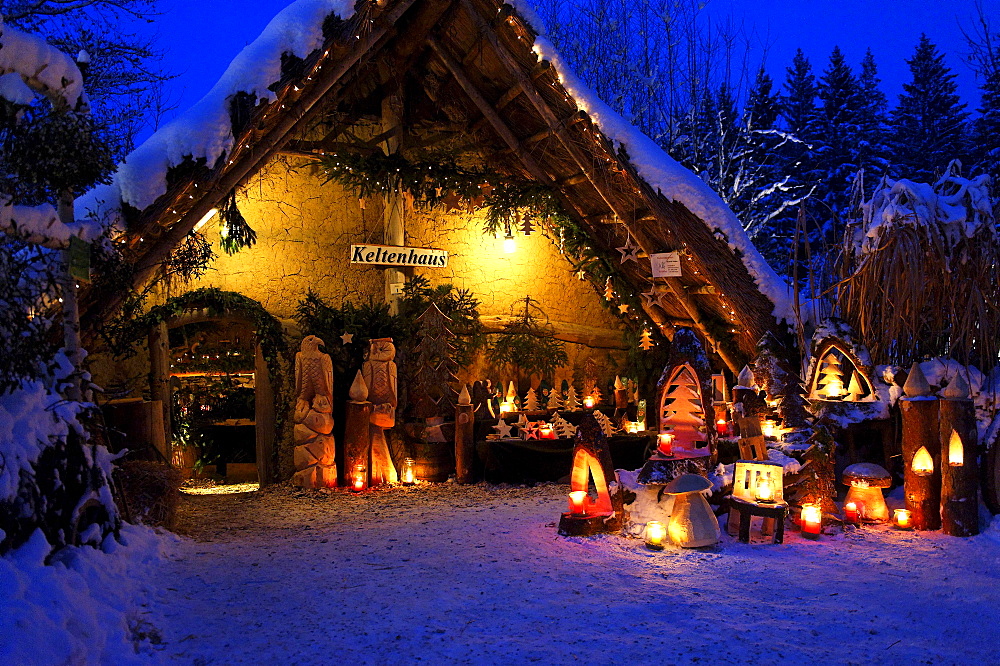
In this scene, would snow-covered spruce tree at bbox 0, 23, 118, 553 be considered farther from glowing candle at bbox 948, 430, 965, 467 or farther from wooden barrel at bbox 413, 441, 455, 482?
glowing candle at bbox 948, 430, 965, 467

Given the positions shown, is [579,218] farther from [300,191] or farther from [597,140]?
[300,191]

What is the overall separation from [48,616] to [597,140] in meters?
6.52

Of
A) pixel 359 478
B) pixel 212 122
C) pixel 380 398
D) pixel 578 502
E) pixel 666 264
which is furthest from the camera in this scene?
pixel 666 264

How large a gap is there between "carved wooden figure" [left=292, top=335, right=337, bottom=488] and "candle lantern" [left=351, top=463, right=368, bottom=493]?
24 cm

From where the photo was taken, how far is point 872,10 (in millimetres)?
139625

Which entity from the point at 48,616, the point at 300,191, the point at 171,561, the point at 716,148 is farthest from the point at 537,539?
the point at 716,148

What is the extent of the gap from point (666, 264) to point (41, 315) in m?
6.28

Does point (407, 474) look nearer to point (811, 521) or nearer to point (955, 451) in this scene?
point (811, 521)

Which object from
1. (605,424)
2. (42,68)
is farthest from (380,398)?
(42,68)

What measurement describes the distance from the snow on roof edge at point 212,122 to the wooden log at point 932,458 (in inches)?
244

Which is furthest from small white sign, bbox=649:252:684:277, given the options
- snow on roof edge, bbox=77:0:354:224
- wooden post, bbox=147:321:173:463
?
wooden post, bbox=147:321:173:463

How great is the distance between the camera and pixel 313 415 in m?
7.96

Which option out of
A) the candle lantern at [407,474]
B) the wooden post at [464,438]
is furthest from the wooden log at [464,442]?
the candle lantern at [407,474]

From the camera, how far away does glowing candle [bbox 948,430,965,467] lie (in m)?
5.64
